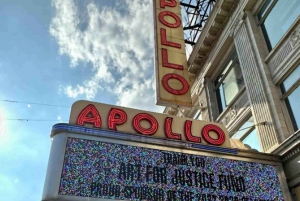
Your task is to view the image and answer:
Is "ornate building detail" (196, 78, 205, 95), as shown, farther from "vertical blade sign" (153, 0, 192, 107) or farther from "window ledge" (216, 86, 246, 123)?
"vertical blade sign" (153, 0, 192, 107)

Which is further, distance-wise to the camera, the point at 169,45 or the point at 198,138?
the point at 169,45

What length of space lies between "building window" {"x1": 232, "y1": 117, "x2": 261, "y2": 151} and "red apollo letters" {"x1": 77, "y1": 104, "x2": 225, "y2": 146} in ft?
9.95

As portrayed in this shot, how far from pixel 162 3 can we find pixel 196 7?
294 inches

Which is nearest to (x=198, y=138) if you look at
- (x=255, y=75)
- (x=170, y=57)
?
(x=255, y=75)

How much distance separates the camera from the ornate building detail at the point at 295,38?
960 cm

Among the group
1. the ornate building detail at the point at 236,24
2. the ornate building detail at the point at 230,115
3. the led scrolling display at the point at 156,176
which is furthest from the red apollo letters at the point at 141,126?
the ornate building detail at the point at 236,24

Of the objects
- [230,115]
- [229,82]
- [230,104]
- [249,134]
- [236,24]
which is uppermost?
[236,24]

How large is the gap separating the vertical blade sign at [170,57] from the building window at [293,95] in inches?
131

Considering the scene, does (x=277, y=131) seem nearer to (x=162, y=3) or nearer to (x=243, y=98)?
(x=243, y=98)

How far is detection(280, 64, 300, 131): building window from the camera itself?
9.40 m

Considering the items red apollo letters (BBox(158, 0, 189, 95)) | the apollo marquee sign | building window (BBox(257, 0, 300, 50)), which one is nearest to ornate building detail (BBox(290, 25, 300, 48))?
building window (BBox(257, 0, 300, 50))

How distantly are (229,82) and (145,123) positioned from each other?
7423 millimetres

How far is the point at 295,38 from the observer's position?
9734mm

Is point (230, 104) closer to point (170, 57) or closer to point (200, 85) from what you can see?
point (170, 57)
